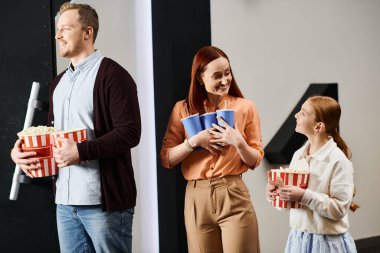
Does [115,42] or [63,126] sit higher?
[115,42]

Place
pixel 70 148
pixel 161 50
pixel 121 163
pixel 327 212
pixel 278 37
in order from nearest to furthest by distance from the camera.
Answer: pixel 70 148
pixel 121 163
pixel 327 212
pixel 161 50
pixel 278 37

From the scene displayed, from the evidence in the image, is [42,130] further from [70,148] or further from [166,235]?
[166,235]

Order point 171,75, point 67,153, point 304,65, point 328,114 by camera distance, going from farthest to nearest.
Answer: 1. point 304,65
2. point 171,75
3. point 328,114
4. point 67,153

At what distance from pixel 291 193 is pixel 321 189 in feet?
0.55

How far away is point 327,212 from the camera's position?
2326 millimetres

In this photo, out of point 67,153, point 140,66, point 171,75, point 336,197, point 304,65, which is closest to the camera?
point 67,153

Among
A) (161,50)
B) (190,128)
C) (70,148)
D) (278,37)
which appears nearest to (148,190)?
(161,50)

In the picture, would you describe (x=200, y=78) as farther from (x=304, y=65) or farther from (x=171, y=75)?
(x=304, y=65)

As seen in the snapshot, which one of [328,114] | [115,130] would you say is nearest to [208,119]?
[115,130]

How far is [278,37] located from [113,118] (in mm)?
2181

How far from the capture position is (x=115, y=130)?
6.75 ft

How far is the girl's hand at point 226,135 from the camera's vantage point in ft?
7.15

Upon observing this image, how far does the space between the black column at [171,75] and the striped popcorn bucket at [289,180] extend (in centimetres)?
78

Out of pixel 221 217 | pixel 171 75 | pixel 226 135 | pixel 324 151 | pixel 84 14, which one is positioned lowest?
pixel 221 217
